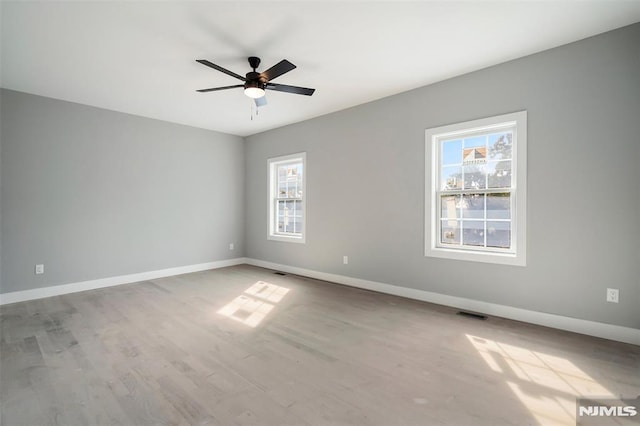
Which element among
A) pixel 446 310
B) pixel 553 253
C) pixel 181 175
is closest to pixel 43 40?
pixel 181 175

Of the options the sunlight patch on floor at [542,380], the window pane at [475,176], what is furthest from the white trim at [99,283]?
the sunlight patch on floor at [542,380]

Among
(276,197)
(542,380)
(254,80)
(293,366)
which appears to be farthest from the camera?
(276,197)

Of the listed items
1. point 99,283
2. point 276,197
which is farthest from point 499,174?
point 99,283

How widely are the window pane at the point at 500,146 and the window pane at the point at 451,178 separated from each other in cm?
40

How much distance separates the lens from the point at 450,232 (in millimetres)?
3807

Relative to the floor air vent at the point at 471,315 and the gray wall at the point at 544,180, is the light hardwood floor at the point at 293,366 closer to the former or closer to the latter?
the floor air vent at the point at 471,315

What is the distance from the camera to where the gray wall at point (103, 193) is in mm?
4000

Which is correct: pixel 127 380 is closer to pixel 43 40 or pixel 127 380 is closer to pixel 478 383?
pixel 478 383

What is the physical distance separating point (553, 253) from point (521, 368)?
1.34 m

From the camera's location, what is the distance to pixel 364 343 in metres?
2.73

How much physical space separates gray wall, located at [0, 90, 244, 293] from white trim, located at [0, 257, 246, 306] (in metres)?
0.07

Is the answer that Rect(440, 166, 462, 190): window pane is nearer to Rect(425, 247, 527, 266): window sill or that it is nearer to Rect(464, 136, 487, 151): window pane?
Rect(464, 136, 487, 151): window pane

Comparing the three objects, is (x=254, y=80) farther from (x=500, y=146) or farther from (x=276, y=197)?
(x=276, y=197)

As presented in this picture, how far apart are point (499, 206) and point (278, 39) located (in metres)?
2.94
